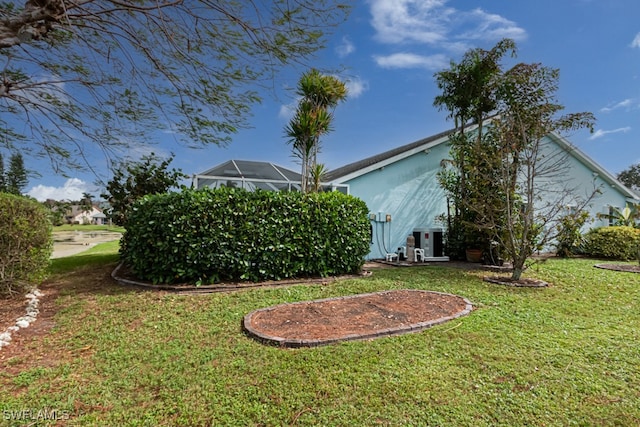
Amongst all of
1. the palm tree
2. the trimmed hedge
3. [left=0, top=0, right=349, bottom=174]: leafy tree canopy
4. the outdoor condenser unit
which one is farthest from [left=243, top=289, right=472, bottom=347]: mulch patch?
the outdoor condenser unit

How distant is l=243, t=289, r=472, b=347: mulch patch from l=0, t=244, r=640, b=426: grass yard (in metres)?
0.20

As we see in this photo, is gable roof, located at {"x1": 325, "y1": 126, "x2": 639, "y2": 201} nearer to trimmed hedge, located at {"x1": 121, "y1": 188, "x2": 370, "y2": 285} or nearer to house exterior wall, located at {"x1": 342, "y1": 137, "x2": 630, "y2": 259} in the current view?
house exterior wall, located at {"x1": 342, "y1": 137, "x2": 630, "y2": 259}

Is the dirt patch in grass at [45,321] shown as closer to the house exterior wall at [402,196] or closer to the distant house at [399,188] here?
the distant house at [399,188]

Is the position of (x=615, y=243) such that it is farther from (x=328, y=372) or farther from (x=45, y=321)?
(x=45, y=321)

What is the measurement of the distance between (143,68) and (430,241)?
32.9ft

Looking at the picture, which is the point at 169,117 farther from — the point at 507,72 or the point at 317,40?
the point at 507,72

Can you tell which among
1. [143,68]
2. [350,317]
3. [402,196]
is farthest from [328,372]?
[402,196]

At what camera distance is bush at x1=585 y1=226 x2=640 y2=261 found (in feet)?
39.4

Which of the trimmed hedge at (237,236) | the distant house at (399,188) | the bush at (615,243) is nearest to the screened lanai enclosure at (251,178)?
the distant house at (399,188)

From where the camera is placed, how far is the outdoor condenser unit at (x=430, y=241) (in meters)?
11.4

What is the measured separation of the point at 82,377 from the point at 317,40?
498 centimetres

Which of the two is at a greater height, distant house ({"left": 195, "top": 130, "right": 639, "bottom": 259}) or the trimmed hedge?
distant house ({"left": 195, "top": 130, "right": 639, "bottom": 259})

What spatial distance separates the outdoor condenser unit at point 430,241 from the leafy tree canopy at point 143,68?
8526 millimetres

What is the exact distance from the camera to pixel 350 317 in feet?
15.8
